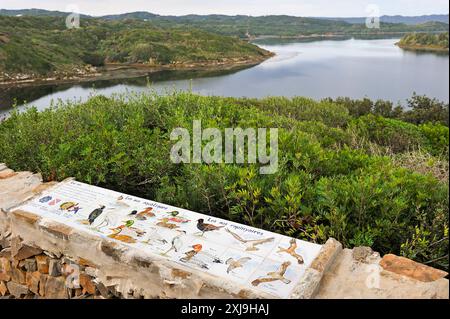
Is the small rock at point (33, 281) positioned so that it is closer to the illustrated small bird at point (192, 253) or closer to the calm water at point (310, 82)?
the illustrated small bird at point (192, 253)

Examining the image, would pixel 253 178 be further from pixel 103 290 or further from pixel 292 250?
pixel 103 290

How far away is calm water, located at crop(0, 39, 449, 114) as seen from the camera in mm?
31766

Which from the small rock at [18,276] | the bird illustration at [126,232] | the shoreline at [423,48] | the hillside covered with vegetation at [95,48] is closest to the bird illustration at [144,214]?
the bird illustration at [126,232]

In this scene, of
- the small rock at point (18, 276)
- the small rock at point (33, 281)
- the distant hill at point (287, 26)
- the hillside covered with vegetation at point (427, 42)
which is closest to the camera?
the small rock at point (33, 281)

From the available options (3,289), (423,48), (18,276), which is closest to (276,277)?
(18,276)

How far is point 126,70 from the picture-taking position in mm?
48594

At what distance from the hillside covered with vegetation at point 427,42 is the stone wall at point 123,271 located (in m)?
68.5

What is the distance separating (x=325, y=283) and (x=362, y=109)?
16.8 metres

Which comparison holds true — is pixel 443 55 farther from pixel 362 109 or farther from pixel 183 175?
pixel 183 175

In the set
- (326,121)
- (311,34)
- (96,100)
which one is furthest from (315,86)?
(311,34)

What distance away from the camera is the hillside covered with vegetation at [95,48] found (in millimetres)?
41562

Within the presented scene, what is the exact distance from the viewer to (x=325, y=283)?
8.16 ft

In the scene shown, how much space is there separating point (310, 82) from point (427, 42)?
132 ft

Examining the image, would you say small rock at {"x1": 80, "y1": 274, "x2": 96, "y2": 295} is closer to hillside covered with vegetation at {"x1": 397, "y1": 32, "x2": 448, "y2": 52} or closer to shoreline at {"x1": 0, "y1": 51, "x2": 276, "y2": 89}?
shoreline at {"x1": 0, "y1": 51, "x2": 276, "y2": 89}
